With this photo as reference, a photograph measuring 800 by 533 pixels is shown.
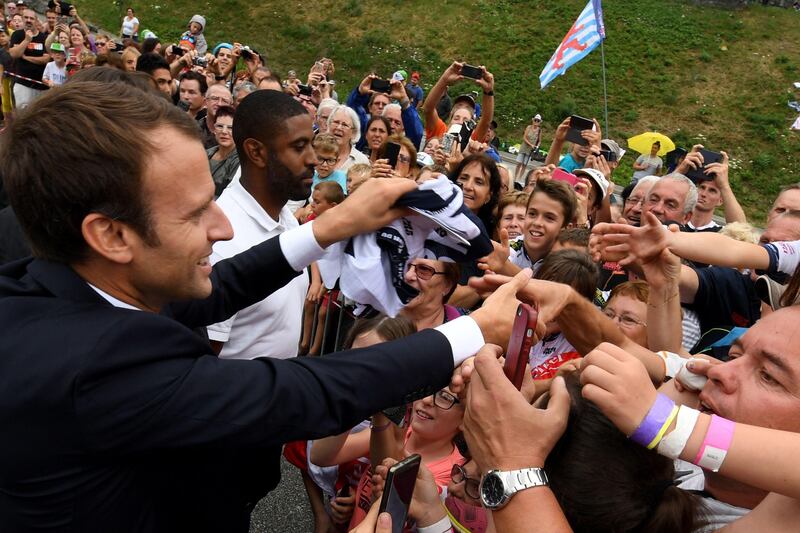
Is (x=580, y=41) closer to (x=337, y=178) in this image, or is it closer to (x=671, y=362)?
(x=337, y=178)

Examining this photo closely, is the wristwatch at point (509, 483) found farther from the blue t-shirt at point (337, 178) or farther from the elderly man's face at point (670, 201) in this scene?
the blue t-shirt at point (337, 178)

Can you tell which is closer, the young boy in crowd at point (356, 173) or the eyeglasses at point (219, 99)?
the young boy in crowd at point (356, 173)

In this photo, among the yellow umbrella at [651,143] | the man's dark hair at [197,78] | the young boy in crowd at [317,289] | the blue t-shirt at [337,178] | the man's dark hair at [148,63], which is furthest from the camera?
the yellow umbrella at [651,143]

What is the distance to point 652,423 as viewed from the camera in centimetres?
112

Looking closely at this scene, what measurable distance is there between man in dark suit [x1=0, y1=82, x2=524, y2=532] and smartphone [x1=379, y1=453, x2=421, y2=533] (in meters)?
0.15

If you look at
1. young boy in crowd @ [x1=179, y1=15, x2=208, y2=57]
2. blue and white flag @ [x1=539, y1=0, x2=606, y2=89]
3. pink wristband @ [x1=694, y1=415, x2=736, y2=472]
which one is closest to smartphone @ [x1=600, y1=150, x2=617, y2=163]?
blue and white flag @ [x1=539, y1=0, x2=606, y2=89]

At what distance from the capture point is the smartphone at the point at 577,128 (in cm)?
566

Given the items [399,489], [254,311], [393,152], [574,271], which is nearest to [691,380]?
[399,489]

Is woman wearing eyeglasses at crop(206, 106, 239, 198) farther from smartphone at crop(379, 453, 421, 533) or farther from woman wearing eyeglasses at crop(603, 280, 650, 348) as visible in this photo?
smartphone at crop(379, 453, 421, 533)

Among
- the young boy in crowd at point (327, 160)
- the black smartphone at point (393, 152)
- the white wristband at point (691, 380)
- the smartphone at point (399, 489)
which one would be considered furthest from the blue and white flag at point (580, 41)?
the smartphone at point (399, 489)

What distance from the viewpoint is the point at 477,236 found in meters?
1.78

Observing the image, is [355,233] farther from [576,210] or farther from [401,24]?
[401,24]

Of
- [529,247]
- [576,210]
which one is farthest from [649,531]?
[576,210]

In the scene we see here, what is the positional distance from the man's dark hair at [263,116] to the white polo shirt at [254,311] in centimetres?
29
